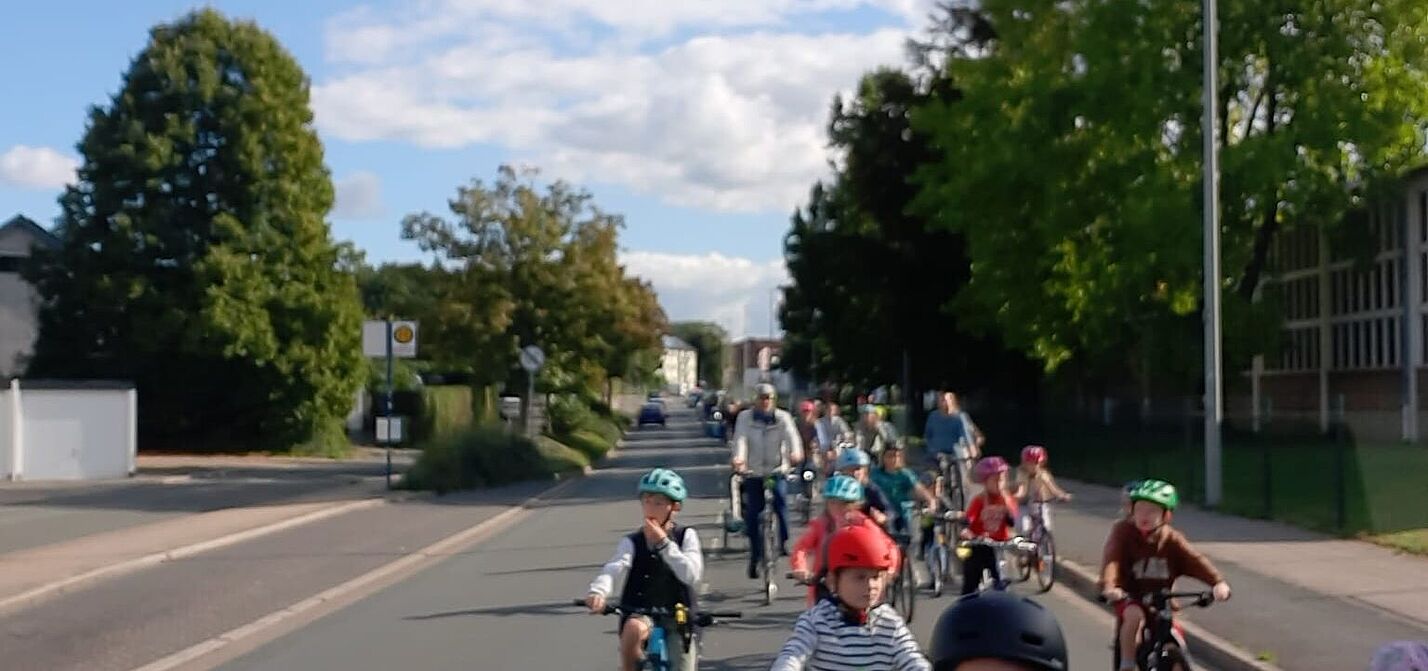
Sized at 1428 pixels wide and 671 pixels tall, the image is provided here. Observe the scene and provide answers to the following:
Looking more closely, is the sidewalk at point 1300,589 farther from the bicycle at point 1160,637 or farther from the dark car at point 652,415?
the dark car at point 652,415

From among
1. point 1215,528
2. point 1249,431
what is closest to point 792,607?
point 1215,528

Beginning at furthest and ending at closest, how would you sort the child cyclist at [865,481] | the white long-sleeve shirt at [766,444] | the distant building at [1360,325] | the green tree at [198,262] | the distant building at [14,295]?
the distant building at [14,295]
the green tree at [198,262]
the distant building at [1360,325]
the white long-sleeve shirt at [766,444]
the child cyclist at [865,481]

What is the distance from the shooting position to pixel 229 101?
2178 inches

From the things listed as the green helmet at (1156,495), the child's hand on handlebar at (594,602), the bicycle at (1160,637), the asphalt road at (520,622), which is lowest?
the asphalt road at (520,622)

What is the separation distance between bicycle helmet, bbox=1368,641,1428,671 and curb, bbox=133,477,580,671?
31.8 feet

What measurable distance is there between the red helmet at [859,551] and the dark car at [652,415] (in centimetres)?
8189

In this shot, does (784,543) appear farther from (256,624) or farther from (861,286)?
(861,286)

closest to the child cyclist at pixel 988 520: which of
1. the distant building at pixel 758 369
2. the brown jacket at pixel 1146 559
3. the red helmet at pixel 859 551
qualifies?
the brown jacket at pixel 1146 559

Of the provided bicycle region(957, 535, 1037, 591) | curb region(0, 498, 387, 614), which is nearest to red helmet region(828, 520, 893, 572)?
bicycle region(957, 535, 1037, 591)

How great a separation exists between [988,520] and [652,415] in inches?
2987

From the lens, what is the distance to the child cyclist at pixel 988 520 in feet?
39.9

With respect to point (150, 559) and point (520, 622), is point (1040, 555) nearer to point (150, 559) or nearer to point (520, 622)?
point (520, 622)

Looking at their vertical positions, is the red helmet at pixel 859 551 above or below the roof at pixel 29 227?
below

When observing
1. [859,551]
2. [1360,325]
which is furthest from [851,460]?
[1360,325]
